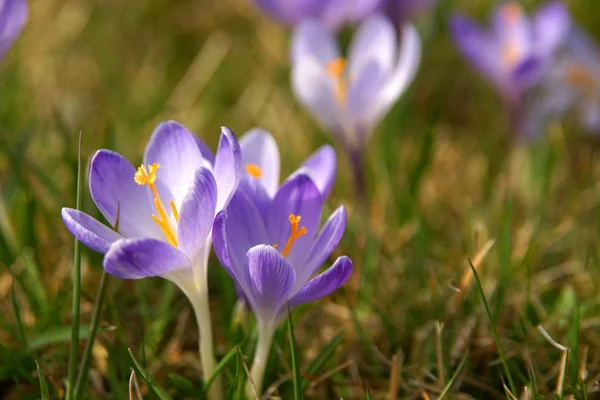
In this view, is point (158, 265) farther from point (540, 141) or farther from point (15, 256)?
point (540, 141)

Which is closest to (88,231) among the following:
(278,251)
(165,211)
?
(165,211)

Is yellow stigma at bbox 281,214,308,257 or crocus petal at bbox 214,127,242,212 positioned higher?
crocus petal at bbox 214,127,242,212

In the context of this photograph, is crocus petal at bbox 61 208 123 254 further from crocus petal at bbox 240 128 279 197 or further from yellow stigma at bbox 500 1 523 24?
yellow stigma at bbox 500 1 523 24

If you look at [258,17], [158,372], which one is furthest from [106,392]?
[258,17]

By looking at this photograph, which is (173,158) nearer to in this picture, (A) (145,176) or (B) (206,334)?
(A) (145,176)

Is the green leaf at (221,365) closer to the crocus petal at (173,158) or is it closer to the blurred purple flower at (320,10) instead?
the crocus petal at (173,158)

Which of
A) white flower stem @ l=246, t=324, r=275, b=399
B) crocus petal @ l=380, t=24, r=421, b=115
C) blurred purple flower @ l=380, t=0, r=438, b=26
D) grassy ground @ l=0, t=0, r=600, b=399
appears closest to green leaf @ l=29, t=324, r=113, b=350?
grassy ground @ l=0, t=0, r=600, b=399
